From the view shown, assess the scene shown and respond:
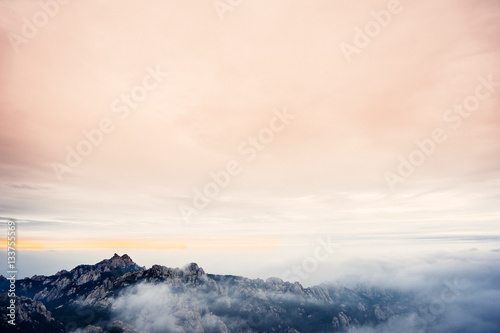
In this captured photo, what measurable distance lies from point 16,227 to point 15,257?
532 inches

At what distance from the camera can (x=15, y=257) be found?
348ft

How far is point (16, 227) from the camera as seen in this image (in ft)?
366

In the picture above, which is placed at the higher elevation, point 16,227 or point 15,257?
point 16,227
